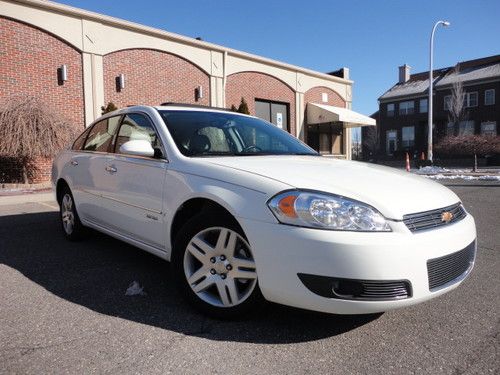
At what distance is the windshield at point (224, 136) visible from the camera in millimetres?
3418

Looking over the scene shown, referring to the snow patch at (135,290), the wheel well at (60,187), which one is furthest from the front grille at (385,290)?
the wheel well at (60,187)

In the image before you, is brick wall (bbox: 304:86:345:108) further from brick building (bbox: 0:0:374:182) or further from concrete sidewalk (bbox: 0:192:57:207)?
concrete sidewalk (bbox: 0:192:57:207)

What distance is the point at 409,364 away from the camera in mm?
2279

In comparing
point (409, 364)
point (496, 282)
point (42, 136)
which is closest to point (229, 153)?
point (409, 364)

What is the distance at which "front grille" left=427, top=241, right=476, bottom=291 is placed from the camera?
2.42 meters

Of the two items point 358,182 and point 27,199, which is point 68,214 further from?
point 27,199

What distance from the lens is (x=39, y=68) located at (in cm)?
1241

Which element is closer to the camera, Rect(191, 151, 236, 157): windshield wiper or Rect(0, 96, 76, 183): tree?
Rect(191, 151, 236, 157): windshield wiper

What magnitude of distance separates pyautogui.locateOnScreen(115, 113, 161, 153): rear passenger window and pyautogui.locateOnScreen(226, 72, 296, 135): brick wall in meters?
14.0

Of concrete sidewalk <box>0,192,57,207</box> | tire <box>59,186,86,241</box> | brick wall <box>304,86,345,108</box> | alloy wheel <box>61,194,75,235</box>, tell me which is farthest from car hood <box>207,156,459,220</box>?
brick wall <box>304,86,345,108</box>

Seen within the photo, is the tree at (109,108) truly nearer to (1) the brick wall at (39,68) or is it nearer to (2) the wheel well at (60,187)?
(1) the brick wall at (39,68)

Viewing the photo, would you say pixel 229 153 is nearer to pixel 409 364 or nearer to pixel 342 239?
pixel 342 239

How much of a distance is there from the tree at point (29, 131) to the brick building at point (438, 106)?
35173mm

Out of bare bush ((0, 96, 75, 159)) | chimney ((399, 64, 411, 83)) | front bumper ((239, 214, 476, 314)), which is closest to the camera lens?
front bumper ((239, 214, 476, 314))
